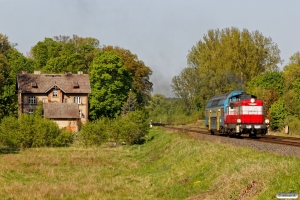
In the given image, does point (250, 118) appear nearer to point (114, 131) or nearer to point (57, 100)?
point (114, 131)

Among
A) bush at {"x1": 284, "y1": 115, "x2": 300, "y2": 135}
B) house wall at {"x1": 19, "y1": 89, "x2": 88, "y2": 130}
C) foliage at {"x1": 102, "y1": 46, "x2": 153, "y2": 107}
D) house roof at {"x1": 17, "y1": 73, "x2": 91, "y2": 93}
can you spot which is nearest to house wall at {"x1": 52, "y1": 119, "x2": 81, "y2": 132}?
house wall at {"x1": 19, "y1": 89, "x2": 88, "y2": 130}

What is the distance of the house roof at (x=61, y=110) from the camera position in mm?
78875

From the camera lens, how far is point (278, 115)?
195 feet

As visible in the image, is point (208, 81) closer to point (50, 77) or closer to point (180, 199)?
point (50, 77)

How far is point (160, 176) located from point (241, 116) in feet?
50.2

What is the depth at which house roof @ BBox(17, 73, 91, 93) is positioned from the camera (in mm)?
86750

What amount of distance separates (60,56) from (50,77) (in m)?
13.9

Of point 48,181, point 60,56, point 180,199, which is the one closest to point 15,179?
point 48,181

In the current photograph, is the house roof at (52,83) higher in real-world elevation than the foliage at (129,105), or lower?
higher

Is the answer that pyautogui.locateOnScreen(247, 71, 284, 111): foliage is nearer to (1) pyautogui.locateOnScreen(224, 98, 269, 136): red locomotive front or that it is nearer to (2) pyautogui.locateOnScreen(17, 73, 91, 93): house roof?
(2) pyautogui.locateOnScreen(17, 73, 91, 93): house roof

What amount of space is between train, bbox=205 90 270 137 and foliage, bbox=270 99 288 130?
1459cm

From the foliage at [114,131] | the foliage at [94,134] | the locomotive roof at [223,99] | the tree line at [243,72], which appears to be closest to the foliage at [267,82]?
the tree line at [243,72]

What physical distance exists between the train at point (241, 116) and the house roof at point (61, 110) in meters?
36.4

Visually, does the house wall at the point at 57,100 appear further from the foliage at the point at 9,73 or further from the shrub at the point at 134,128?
the shrub at the point at 134,128
